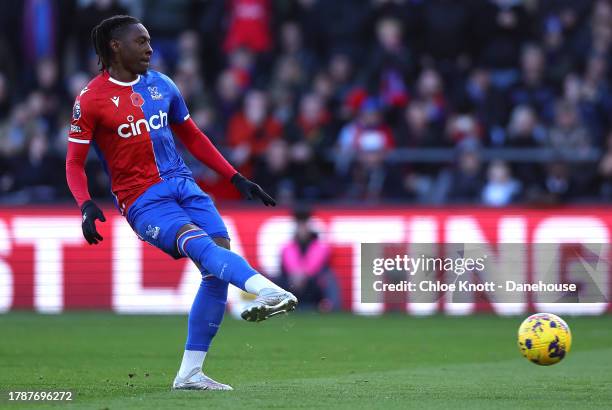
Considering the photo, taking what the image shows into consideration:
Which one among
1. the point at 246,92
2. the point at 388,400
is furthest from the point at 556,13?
the point at 388,400

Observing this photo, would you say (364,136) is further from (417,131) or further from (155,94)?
(155,94)

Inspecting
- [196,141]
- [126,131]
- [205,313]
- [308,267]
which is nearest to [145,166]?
[126,131]

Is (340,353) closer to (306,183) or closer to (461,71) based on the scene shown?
(306,183)

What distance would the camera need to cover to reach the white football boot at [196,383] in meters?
9.01

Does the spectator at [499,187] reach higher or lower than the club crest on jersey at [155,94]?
higher

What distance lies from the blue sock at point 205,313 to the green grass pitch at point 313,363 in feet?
1.28

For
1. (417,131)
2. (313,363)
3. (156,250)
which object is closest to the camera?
(313,363)

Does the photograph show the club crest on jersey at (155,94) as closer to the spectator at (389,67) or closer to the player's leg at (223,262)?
the player's leg at (223,262)

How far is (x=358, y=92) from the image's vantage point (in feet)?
64.1

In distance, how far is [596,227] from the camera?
17.3m

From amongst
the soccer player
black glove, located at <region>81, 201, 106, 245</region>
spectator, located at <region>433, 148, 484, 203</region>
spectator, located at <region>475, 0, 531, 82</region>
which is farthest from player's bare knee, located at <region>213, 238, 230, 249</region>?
spectator, located at <region>475, 0, 531, 82</region>

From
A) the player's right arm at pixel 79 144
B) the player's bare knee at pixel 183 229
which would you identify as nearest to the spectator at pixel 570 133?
the player's bare knee at pixel 183 229

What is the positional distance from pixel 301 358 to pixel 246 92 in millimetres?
8823

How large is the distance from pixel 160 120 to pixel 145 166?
338mm
